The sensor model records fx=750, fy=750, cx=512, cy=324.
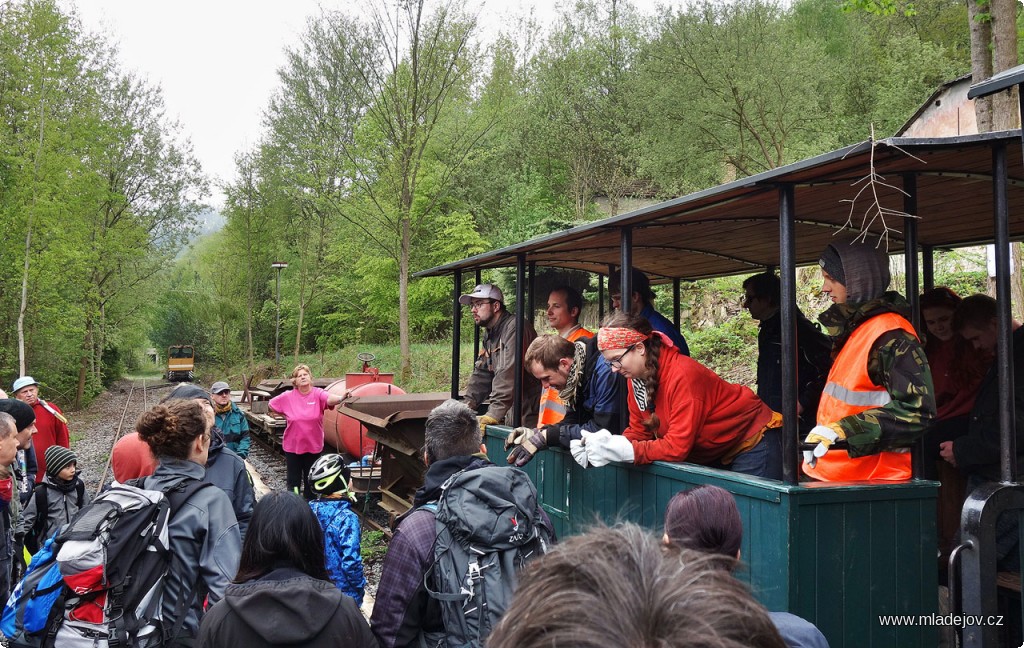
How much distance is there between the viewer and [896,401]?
11.5 ft

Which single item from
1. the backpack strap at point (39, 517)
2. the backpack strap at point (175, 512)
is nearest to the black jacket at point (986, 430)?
the backpack strap at point (175, 512)

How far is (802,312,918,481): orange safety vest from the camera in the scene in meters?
3.64

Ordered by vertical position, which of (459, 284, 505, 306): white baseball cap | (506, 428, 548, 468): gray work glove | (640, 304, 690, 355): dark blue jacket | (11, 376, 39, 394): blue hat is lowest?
(506, 428, 548, 468): gray work glove

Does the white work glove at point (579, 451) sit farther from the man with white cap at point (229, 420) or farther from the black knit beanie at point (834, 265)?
the man with white cap at point (229, 420)

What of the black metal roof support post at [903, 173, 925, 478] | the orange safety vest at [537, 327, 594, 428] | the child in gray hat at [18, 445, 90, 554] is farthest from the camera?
the orange safety vest at [537, 327, 594, 428]

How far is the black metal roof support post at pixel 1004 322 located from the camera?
134 inches

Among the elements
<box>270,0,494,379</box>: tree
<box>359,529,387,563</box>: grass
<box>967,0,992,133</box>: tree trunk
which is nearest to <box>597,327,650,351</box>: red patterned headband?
<box>359,529,387,563</box>: grass

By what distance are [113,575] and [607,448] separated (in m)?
2.76

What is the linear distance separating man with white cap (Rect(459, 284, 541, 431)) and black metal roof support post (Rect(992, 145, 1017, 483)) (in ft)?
13.4

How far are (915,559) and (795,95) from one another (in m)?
22.2

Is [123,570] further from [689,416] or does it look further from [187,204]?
[187,204]

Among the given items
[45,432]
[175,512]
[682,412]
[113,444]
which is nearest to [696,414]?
[682,412]

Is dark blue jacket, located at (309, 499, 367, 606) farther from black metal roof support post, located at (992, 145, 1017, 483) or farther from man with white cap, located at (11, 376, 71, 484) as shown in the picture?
man with white cap, located at (11, 376, 71, 484)

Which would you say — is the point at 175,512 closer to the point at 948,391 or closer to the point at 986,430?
the point at 986,430
